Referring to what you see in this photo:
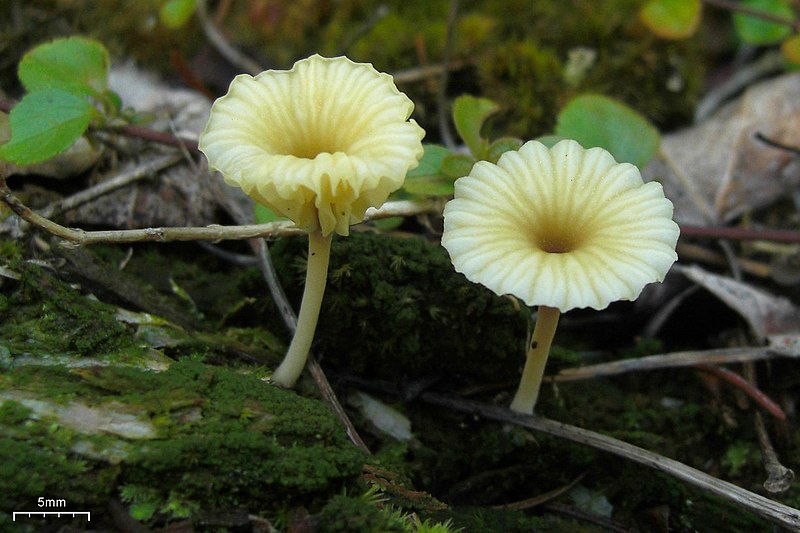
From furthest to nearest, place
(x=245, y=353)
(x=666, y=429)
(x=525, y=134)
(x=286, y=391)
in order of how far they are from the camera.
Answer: (x=525, y=134), (x=666, y=429), (x=245, y=353), (x=286, y=391)

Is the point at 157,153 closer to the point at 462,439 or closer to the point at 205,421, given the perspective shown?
the point at 205,421

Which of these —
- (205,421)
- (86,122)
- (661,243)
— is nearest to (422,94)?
(86,122)

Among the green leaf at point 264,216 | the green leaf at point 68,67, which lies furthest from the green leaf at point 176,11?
the green leaf at point 264,216

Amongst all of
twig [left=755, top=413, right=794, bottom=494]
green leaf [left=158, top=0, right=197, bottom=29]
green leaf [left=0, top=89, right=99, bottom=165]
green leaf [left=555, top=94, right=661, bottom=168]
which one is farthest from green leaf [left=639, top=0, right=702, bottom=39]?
green leaf [left=0, top=89, right=99, bottom=165]

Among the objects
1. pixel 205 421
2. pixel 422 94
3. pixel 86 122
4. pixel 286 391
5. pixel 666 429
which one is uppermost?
pixel 422 94

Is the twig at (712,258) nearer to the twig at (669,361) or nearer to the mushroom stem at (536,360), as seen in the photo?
the twig at (669,361)

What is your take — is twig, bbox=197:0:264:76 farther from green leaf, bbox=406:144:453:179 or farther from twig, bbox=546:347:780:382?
twig, bbox=546:347:780:382
